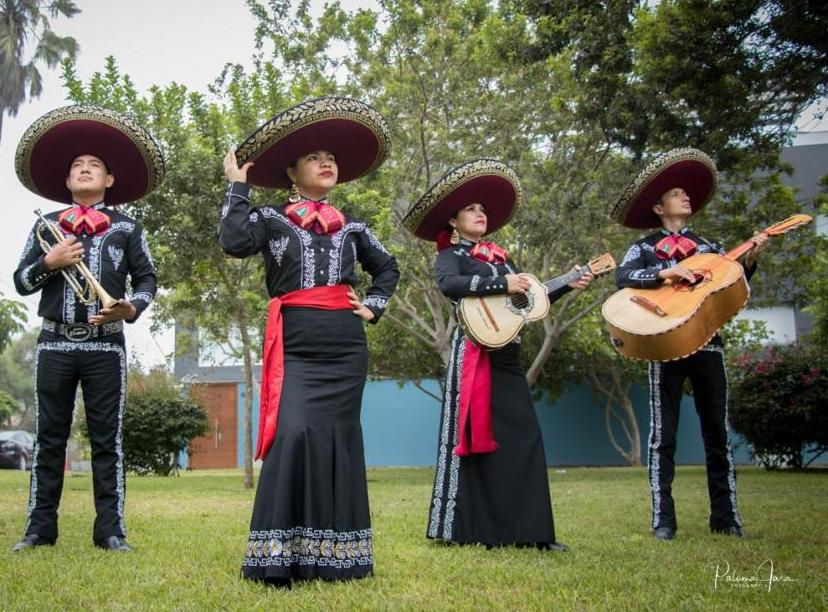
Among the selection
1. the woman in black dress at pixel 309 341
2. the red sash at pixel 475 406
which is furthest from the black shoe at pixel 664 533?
the woman in black dress at pixel 309 341

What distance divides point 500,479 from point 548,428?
21883mm

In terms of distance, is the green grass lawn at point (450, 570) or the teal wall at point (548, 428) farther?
the teal wall at point (548, 428)

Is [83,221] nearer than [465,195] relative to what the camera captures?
Yes

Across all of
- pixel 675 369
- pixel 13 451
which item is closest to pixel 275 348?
pixel 675 369

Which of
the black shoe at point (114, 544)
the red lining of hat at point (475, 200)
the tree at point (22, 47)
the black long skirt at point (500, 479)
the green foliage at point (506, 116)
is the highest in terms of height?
the tree at point (22, 47)

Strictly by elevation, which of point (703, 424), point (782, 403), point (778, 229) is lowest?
point (703, 424)

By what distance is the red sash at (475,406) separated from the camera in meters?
5.45

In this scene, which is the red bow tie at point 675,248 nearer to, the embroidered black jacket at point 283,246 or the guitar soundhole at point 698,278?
the guitar soundhole at point 698,278

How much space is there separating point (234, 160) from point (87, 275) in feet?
4.20

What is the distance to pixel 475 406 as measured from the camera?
18.1ft

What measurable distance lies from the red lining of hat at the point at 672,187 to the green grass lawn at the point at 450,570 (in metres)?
2.36

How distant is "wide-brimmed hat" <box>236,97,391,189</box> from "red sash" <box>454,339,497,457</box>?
1.46m

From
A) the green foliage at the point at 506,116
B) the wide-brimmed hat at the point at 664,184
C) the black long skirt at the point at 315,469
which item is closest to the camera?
the black long skirt at the point at 315,469

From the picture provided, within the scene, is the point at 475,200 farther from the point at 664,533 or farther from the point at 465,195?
the point at 664,533
